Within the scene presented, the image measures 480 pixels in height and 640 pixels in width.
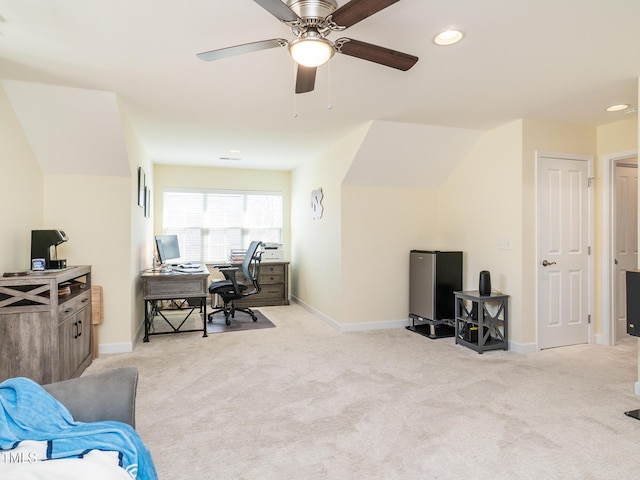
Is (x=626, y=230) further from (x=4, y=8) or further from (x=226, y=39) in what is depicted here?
(x=4, y=8)

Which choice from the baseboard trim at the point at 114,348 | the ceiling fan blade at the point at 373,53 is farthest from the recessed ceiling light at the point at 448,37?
the baseboard trim at the point at 114,348

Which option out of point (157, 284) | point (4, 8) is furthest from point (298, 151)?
point (4, 8)

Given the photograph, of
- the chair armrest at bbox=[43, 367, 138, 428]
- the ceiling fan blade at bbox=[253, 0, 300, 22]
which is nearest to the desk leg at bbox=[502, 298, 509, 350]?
the ceiling fan blade at bbox=[253, 0, 300, 22]

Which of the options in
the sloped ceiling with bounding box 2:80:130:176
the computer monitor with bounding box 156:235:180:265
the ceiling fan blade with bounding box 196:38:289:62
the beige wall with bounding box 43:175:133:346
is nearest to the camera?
the ceiling fan blade with bounding box 196:38:289:62

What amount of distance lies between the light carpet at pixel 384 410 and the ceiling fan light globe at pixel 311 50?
2056 mm

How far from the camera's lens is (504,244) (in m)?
4.19

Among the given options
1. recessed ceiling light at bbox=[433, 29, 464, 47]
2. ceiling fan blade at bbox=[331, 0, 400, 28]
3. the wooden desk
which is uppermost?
recessed ceiling light at bbox=[433, 29, 464, 47]

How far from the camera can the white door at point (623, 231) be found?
14.3ft

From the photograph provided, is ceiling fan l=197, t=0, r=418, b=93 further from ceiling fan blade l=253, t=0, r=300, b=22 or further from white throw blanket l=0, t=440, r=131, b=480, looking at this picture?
white throw blanket l=0, t=440, r=131, b=480

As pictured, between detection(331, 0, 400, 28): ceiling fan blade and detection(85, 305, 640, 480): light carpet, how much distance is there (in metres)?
2.15

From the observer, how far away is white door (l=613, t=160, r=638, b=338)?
171 inches

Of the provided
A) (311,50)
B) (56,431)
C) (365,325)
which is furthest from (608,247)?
(56,431)

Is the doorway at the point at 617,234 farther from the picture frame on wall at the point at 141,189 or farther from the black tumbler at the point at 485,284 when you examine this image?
the picture frame on wall at the point at 141,189

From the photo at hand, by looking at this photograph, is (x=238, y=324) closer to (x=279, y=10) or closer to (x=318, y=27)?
(x=318, y=27)
